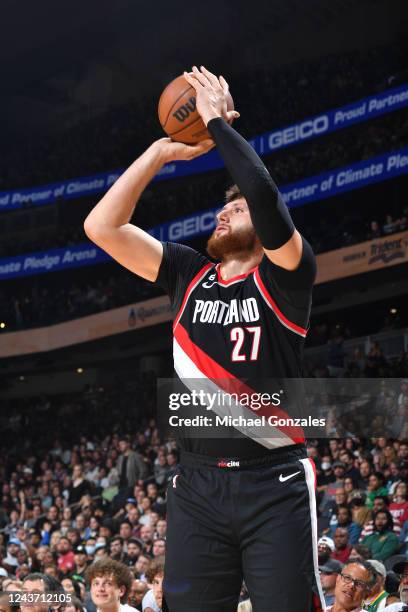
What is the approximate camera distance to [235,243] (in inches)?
117

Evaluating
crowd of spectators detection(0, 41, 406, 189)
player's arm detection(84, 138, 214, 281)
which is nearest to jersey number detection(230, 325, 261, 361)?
player's arm detection(84, 138, 214, 281)

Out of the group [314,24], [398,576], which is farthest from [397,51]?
[398,576]

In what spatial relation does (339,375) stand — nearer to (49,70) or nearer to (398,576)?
(398,576)

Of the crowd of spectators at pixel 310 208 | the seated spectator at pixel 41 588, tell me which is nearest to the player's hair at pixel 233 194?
the seated spectator at pixel 41 588

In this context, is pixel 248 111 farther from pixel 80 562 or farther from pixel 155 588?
pixel 155 588

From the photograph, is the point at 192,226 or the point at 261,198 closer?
the point at 261,198

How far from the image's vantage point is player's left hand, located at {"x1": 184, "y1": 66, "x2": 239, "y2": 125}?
9.30 feet

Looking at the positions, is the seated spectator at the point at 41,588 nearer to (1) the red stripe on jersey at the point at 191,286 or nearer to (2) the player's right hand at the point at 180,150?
(1) the red stripe on jersey at the point at 191,286

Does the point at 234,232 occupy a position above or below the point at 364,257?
below

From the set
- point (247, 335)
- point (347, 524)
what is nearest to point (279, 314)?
point (247, 335)

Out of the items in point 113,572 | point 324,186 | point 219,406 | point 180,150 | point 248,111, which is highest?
point 248,111

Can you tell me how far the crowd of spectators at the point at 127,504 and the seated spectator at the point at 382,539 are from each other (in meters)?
0.01

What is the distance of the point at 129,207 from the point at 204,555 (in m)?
1.15

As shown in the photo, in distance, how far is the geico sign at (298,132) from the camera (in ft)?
70.0
